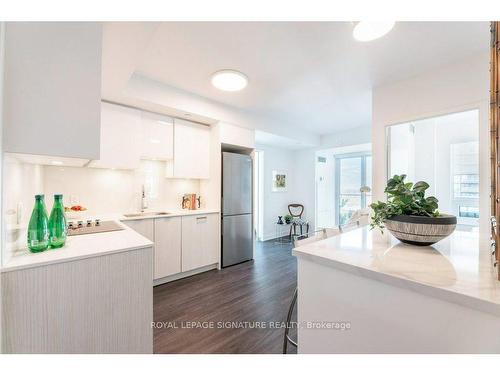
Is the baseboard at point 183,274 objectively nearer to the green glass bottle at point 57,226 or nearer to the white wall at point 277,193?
the green glass bottle at point 57,226

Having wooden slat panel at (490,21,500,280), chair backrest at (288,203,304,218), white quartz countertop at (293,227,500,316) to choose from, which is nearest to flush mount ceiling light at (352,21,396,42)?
wooden slat panel at (490,21,500,280)

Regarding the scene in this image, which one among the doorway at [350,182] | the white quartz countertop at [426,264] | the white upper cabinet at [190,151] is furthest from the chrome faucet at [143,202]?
the doorway at [350,182]

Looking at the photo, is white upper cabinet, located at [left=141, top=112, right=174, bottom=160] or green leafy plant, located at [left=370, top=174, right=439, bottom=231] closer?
green leafy plant, located at [left=370, top=174, right=439, bottom=231]

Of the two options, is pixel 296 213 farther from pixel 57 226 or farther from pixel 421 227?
pixel 57 226

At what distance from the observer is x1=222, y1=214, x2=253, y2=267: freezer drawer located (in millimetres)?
3289

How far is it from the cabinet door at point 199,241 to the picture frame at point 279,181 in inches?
94.3

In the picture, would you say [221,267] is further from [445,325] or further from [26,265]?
[445,325]

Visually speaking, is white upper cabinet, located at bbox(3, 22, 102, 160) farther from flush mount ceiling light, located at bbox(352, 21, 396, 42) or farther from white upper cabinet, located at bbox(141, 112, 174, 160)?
white upper cabinet, located at bbox(141, 112, 174, 160)

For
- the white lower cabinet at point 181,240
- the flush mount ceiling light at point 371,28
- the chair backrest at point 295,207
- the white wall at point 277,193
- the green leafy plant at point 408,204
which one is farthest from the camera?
the chair backrest at point 295,207

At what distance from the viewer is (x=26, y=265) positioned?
0.92m

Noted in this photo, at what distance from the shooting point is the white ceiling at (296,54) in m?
1.72

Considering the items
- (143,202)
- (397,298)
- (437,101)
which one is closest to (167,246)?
(143,202)
